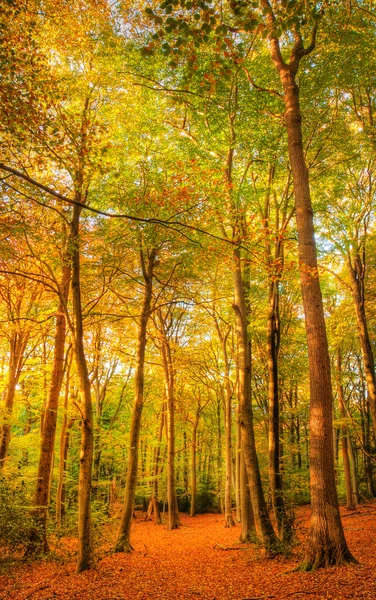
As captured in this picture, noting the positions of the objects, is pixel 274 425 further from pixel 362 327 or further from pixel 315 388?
pixel 362 327

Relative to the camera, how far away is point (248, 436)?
9.05m

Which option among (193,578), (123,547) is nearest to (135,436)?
(123,547)

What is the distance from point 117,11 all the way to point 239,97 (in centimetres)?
383

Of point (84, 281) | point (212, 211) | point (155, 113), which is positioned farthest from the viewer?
point (84, 281)

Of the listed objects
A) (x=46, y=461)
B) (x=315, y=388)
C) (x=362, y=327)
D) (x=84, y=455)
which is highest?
(x=362, y=327)

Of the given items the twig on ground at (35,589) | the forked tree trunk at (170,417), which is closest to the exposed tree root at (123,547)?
the twig on ground at (35,589)

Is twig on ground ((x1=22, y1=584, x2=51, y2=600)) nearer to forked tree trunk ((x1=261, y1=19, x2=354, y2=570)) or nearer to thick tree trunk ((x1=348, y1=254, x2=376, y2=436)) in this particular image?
forked tree trunk ((x1=261, y1=19, x2=354, y2=570))

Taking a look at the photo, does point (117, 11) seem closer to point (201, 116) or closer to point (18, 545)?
point (201, 116)

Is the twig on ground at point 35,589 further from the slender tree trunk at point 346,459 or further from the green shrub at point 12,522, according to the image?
the slender tree trunk at point 346,459

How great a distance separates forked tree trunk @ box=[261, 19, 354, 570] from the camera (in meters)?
5.31

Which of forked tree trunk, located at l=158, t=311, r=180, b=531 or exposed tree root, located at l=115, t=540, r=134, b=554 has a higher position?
forked tree trunk, located at l=158, t=311, r=180, b=531

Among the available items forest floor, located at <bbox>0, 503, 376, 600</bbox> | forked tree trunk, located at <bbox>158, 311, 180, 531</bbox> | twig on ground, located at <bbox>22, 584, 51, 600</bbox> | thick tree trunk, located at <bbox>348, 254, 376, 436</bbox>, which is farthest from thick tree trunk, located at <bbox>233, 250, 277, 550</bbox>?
forked tree trunk, located at <bbox>158, 311, 180, 531</bbox>

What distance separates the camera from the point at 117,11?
30.0 feet

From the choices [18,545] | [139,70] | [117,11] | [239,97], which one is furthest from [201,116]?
[18,545]
